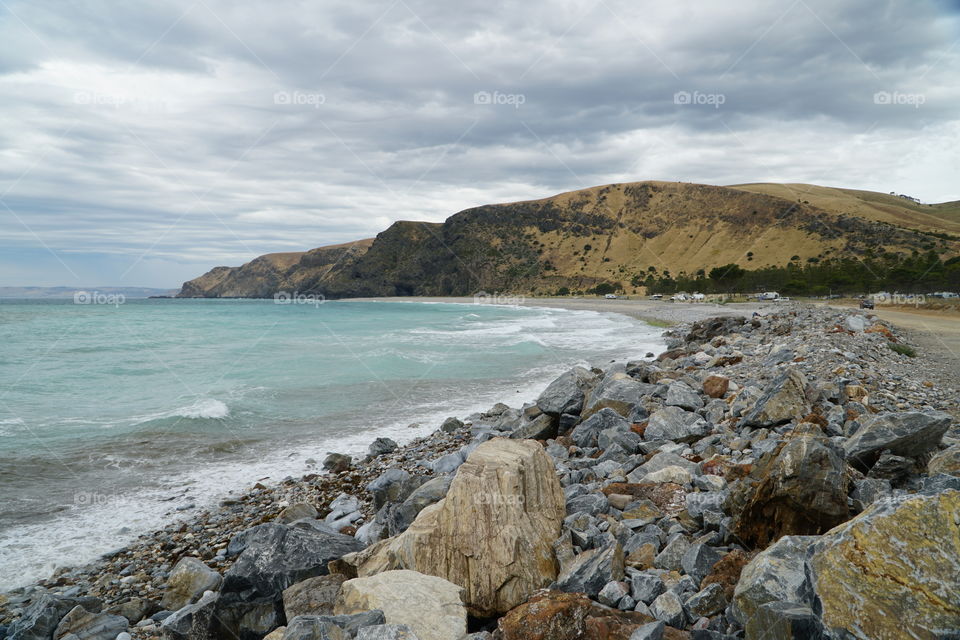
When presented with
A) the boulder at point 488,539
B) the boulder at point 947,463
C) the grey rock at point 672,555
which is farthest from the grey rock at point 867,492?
the boulder at point 488,539

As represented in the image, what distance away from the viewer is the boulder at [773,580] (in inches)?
122

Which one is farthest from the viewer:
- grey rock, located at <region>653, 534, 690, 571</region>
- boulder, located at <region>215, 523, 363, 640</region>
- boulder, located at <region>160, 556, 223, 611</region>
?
boulder, located at <region>160, 556, 223, 611</region>

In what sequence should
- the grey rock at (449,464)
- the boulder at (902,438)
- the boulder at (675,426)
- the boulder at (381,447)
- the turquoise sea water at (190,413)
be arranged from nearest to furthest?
the boulder at (902,438)
the boulder at (675,426)
the grey rock at (449,464)
the turquoise sea water at (190,413)
the boulder at (381,447)

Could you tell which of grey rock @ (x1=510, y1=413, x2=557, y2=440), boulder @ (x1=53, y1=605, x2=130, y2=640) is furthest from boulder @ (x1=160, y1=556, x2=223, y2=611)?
grey rock @ (x1=510, y1=413, x2=557, y2=440)

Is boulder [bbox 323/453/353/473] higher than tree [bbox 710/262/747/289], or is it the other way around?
tree [bbox 710/262/747/289]

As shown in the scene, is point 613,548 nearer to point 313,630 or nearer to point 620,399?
point 313,630

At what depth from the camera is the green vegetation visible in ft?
169

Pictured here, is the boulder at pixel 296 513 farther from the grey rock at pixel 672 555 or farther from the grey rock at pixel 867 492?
the grey rock at pixel 867 492

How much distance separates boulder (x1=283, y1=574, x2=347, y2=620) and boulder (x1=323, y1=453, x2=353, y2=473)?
18.5ft

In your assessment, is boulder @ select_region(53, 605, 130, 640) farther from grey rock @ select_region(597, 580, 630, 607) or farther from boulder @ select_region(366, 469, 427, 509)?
grey rock @ select_region(597, 580, 630, 607)

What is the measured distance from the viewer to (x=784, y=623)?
2830 mm

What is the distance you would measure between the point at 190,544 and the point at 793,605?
793 centimetres

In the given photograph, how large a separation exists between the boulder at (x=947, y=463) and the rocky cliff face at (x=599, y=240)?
10999 cm

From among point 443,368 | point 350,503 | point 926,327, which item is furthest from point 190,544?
point 926,327
